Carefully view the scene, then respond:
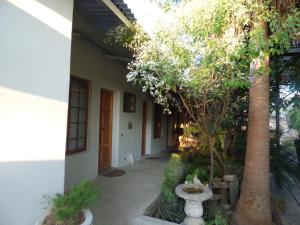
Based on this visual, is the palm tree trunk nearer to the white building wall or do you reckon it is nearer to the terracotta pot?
the terracotta pot

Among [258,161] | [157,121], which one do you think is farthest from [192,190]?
[157,121]

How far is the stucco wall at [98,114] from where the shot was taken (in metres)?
5.18

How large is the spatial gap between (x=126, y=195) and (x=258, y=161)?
249cm

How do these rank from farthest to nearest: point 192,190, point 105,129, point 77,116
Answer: point 105,129, point 77,116, point 192,190

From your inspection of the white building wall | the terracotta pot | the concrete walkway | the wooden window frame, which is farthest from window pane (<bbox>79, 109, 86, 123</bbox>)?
the wooden window frame

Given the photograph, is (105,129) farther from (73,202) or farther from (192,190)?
(73,202)

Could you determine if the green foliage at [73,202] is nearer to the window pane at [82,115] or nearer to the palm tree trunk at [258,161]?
the palm tree trunk at [258,161]

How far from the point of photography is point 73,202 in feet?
7.83

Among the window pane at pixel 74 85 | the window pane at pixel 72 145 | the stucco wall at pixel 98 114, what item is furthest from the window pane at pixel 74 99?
the window pane at pixel 72 145

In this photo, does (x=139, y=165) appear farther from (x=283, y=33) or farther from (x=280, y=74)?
(x=283, y=33)

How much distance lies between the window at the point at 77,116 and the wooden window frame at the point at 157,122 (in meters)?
5.16

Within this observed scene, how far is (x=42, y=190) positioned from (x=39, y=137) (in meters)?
0.56

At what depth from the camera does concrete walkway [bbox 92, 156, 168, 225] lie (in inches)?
151

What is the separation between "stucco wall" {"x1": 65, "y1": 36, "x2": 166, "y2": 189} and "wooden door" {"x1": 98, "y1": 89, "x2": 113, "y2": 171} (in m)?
0.14
